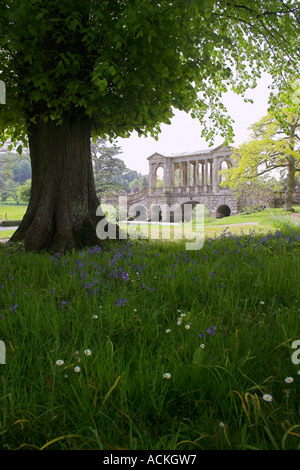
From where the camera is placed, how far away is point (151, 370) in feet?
5.94

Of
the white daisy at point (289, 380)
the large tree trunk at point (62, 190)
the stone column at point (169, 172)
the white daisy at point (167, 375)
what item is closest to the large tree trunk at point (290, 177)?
the large tree trunk at point (62, 190)

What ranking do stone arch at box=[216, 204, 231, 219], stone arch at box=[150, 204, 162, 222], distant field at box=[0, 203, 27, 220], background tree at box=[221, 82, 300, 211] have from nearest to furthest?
background tree at box=[221, 82, 300, 211]
distant field at box=[0, 203, 27, 220]
stone arch at box=[216, 204, 231, 219]
stone arch at box=[150, 204, 162, 222]

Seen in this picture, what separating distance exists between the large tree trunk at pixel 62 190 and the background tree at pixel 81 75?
0.8 inches

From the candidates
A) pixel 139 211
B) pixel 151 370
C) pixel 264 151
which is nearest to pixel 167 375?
pixel 151 370

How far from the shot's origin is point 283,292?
3.25m

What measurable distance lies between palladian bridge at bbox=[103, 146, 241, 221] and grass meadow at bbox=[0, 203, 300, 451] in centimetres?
3483

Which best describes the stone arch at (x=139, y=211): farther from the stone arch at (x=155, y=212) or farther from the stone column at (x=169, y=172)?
the stone column at (x=169, y=172)

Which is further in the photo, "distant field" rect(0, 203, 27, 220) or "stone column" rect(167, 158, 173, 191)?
"stone column" rect(167, 158, 173, 191)

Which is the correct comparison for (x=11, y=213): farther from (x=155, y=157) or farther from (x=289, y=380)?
(x=289, y=380)

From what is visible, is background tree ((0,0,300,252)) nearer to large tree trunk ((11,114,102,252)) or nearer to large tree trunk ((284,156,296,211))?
large tree trunk ((11,114,102,252))

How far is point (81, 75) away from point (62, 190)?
238 centimetres

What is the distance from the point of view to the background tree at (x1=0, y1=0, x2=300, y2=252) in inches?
211

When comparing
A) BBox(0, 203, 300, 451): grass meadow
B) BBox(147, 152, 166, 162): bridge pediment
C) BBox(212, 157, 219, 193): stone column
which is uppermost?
BBox(147, 152, 166, 162): bridge pediment

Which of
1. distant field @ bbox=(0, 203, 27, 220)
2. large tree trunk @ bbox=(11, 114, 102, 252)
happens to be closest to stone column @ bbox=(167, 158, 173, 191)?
distant field @ bbox=(0, 203, 27, 220)
